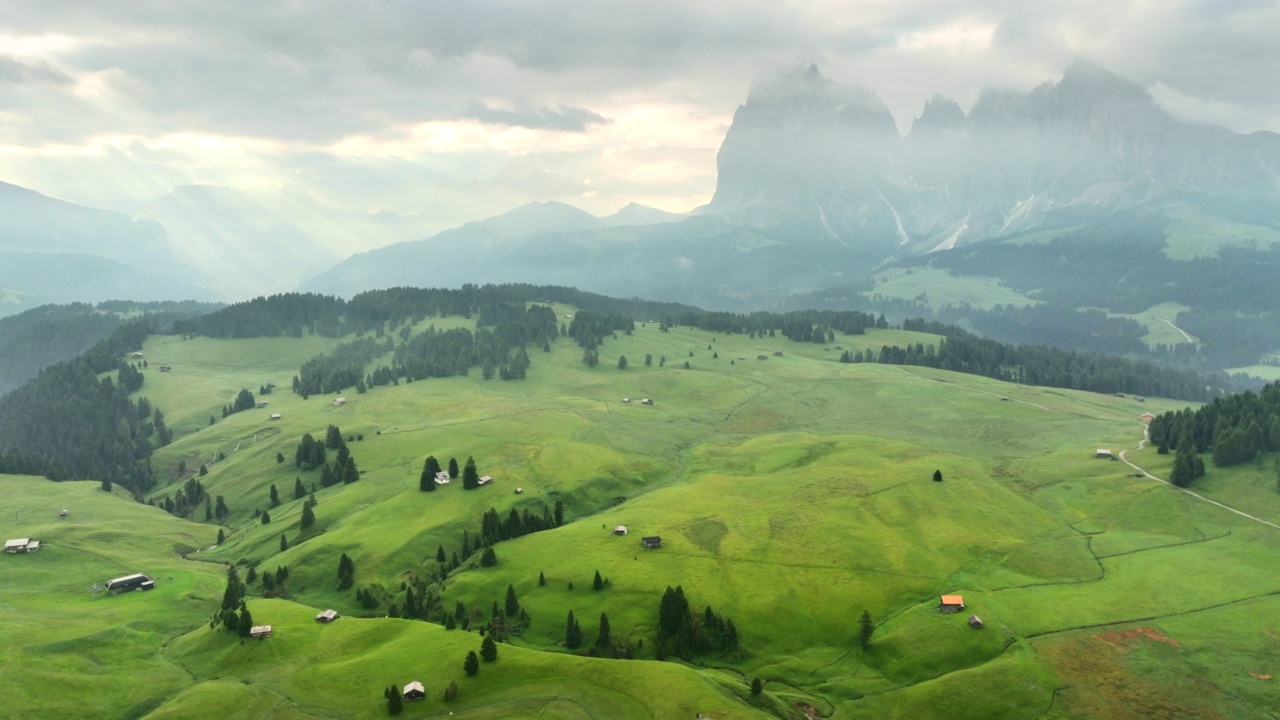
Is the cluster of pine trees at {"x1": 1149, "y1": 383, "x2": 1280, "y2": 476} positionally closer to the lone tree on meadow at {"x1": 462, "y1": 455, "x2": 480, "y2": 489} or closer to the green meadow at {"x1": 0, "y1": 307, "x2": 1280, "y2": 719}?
the green meadow at {"x1": 0, "y1": 307, "x2": 1280, "y2": 719}

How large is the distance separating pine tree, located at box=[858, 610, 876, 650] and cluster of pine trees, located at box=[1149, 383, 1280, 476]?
85.2 metres

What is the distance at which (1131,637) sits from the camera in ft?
351

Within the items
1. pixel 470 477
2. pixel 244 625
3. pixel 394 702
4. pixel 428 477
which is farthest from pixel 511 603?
pixel 428 477

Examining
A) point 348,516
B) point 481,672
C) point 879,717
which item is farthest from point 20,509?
point 879,717

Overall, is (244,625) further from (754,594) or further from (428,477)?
(754,594)

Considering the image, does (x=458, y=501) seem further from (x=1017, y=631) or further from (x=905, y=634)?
(x=1017, y=631)

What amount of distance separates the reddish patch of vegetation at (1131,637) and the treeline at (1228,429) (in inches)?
2724

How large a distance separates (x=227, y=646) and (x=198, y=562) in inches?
2305

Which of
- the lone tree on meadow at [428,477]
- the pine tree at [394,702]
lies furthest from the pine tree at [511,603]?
the lone tree on meadow at [428,477]

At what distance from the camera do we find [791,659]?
10925 cm

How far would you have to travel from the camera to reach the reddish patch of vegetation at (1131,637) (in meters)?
105

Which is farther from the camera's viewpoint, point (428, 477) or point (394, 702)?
point (428, 477)

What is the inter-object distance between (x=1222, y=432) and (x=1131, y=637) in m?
81.9

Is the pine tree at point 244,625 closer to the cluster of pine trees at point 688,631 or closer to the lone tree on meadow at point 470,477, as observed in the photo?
the cluster of pine trees at point 688,631
